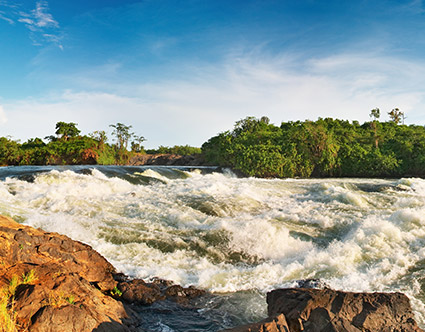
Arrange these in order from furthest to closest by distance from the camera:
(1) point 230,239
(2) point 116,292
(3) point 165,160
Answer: (3) point 165,160
(1) point 230,239
(2) point 116,292

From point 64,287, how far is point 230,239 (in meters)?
4.26

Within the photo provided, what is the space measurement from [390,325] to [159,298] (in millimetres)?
2985

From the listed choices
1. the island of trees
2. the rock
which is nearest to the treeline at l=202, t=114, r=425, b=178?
the island of trees

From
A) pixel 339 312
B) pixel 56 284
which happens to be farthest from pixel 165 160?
pixel 339 312

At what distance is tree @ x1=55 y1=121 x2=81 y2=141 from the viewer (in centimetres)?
3996

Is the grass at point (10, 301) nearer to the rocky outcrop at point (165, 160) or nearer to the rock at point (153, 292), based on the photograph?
the rock at point (153, 292)

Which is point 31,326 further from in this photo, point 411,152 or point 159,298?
point 411,152

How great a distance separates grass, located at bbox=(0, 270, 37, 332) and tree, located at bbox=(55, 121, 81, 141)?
40.8 meters

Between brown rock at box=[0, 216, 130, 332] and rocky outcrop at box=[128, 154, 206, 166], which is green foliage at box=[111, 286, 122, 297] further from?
rocky outcrop at box=[128, 154, 206, 166]

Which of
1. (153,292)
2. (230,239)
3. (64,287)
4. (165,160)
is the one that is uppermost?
(165,160)

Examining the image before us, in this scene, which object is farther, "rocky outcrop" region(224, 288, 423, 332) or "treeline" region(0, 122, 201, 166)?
"treeline" region(0, 122, 201, 166)

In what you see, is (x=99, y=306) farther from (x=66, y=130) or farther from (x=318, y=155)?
(x=66, y=130)

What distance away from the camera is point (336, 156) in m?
23.8

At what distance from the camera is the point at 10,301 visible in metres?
2.89
